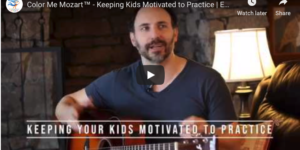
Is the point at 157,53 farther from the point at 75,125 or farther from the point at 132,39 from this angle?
the point at 75,125

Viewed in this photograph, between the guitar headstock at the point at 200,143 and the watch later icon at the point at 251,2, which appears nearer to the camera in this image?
the guitar headstock at the point at 200,143

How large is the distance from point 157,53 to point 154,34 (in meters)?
0.07

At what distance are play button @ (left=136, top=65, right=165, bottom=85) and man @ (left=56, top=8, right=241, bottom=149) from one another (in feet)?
0.04

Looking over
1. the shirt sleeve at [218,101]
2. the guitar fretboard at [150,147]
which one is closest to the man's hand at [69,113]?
the guitar fretboard at [150,147]

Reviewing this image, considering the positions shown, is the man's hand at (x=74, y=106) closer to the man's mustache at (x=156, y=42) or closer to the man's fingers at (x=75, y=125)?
the man's fingers at (x=75, y=125)

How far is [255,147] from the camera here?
185 cm

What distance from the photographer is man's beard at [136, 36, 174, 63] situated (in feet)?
5.99

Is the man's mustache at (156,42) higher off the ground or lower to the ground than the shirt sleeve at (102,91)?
higher

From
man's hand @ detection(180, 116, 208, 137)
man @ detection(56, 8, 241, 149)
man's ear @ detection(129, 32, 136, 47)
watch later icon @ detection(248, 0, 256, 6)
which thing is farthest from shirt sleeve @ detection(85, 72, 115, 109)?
watch later icon @ detection(248, 0, 256, 6)

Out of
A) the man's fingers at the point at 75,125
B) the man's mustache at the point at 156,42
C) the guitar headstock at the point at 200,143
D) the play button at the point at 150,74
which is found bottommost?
the guitar headstock at the point at 200,143

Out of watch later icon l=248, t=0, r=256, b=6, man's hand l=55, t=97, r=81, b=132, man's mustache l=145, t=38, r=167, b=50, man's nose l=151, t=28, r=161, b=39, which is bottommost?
man's hand l=55, t=97, r=81, b=132

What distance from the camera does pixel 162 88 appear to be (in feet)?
6.04

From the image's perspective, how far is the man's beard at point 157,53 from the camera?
5.99ft

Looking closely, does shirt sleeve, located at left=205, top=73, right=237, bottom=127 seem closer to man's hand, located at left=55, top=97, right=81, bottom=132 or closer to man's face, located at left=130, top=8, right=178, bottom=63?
man's face, located at left=130, top=8, right=178, bottom=63
